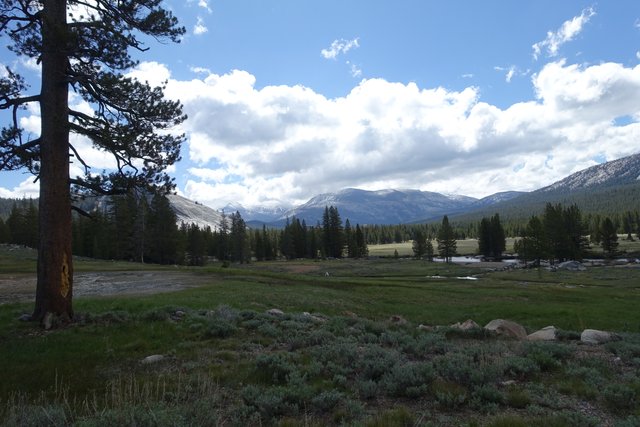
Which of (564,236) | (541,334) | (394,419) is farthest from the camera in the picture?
(564,236)

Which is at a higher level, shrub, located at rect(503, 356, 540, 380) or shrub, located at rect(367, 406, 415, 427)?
shrub, located at rect(367, 406, 415, 427)

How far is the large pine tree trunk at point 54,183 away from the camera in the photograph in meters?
12.6

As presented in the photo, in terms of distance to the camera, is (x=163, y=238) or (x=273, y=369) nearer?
(x=273, y=369)

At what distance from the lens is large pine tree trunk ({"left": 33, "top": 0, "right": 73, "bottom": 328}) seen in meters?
12.6

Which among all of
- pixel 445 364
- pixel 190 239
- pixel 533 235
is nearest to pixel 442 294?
pixel 445 364

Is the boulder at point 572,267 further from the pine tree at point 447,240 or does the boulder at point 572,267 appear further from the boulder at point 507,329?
the boulder at point 507,329

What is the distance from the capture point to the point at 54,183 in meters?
12.7

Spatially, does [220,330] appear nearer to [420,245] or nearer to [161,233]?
[161,233]

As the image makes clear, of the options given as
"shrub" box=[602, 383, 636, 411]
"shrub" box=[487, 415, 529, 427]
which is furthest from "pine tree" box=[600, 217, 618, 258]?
"shrub" box=[487, 415, 529, 427]

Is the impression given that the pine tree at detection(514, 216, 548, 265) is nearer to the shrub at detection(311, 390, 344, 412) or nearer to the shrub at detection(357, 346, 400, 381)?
the shrub at detection(357, 346, 400, 381)

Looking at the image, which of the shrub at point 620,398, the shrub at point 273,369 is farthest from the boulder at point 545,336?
the shrub at point 273,369

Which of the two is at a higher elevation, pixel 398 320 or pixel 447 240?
pixel 447 240

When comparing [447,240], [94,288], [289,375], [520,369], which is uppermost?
[447,240]

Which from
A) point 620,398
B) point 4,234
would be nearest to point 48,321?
point 620,398
